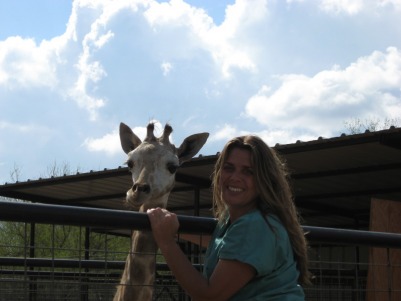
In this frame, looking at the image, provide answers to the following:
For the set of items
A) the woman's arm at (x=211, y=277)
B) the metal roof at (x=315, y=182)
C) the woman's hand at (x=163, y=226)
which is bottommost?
the woman's arm at (x=211, y=277)

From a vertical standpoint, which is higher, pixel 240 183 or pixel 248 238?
pixel 240 183

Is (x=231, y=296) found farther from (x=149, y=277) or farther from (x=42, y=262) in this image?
(x=42, y=262)

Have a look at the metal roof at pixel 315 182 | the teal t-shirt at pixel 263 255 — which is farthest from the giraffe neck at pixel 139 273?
the metal roof at pixel 315 182

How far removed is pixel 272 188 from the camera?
118 inches

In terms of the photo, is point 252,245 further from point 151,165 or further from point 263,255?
point 151,165

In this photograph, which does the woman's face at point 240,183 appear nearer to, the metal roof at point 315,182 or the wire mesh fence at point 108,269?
the wire mesh fence at point 108,269

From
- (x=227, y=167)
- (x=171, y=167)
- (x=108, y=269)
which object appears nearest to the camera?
(x=227, y=167)

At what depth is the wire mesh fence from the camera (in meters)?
3.40

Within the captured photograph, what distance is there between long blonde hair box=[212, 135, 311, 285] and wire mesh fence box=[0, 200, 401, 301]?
70 centimetres

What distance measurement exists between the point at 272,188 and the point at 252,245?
31cm

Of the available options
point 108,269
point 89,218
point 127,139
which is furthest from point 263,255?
point 108,269

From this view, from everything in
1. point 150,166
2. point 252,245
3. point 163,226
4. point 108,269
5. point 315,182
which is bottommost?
point 252,245

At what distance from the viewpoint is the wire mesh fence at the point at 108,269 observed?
3.40 meters

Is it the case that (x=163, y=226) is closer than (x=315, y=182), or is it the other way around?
(x=163, y=226)
